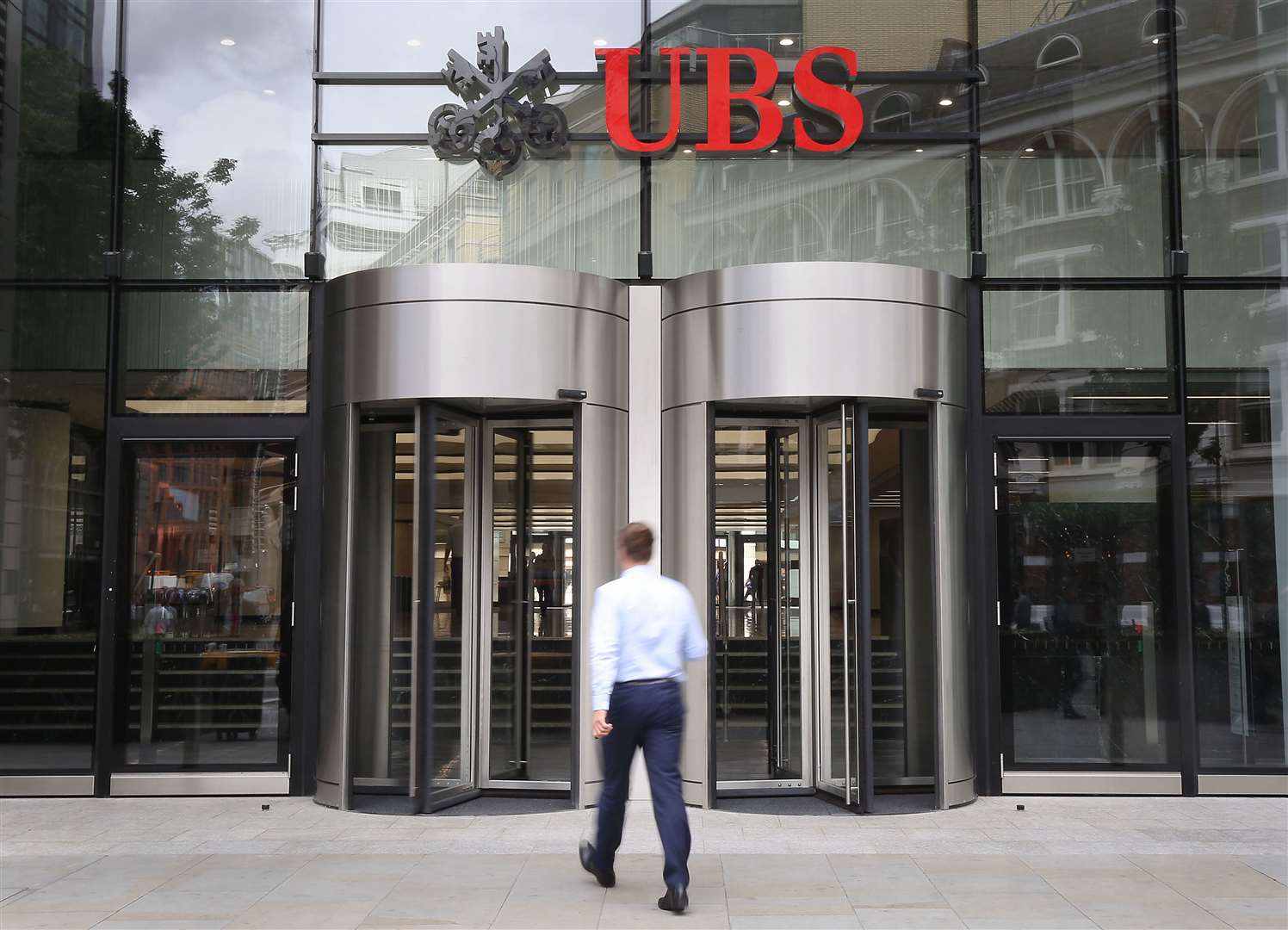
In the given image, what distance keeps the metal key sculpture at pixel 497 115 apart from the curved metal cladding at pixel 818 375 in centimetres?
179

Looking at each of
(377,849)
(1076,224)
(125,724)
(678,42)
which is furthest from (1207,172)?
(125,724)

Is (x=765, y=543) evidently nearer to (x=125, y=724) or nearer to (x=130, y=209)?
(x=125, y=724)

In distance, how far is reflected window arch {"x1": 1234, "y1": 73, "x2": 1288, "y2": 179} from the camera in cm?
980

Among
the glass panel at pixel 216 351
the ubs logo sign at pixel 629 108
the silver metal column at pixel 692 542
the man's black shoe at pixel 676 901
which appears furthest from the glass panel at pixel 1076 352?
the glass panel at pixel 216 351

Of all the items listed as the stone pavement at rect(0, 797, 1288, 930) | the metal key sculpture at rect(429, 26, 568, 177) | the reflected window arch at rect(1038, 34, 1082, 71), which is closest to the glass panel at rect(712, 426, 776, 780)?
the stone pavement at rect(0, 797, 1288, 930)

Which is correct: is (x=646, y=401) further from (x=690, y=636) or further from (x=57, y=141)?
(x=57, y=141)

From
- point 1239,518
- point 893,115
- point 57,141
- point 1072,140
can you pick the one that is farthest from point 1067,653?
point 57,141

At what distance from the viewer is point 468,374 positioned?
845 centimetres

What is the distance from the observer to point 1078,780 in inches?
359

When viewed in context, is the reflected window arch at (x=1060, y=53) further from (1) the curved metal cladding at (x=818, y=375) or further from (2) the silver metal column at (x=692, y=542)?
(2) the silver metal column at (x=692, y=542)

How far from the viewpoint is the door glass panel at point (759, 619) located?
9148mm

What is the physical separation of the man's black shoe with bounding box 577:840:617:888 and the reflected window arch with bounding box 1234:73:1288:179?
7.38 meters

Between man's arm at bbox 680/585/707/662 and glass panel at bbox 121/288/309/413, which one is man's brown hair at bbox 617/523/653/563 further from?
glass panel at bbox 121/288/309/413

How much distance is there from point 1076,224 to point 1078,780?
13.8 feet
